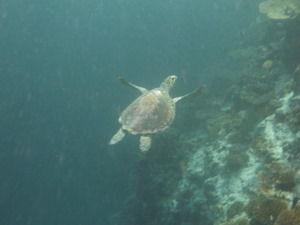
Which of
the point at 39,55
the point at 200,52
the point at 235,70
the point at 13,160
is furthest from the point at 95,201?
the point at 39,55

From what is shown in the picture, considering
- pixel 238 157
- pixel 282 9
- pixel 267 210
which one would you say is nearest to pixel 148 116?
pixel 238 157

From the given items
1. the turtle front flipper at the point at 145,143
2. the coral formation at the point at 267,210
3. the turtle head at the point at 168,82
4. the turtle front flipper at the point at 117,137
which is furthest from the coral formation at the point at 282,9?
the coral formation at the point at 267,210

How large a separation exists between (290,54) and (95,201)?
918 inches

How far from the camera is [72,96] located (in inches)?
2203

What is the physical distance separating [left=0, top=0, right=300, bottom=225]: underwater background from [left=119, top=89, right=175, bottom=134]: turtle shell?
7.80ft

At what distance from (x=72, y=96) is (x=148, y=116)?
2031 inches

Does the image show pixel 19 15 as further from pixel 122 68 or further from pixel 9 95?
pixel 122 68

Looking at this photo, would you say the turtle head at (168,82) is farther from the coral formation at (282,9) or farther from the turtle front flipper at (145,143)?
the coral formation at (282,9)

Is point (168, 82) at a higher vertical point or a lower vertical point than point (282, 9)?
lower

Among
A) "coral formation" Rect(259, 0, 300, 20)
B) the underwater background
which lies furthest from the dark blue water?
"coral formation" Rect(259, 0, 300, 20)

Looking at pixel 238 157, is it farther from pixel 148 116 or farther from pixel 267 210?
pixel 267 210

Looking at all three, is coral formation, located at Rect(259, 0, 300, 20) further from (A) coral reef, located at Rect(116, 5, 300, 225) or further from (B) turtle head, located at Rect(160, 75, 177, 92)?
(B) turtle head, located at Rect(160, 75, 177, 92)

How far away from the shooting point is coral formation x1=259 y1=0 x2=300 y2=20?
948 centimetres

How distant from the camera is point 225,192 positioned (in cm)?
719
